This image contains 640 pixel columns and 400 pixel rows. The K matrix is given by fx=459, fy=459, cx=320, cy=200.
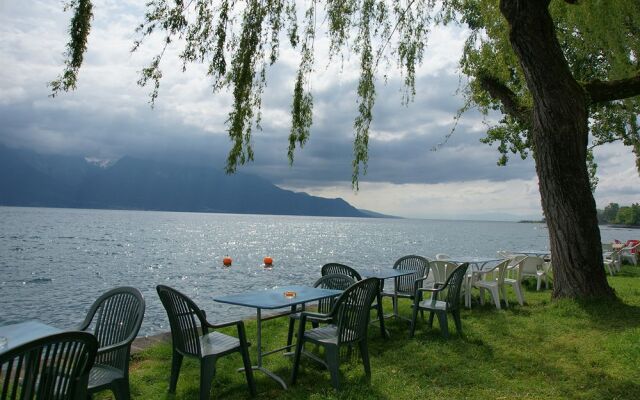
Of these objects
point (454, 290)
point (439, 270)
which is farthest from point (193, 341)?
point (439, 270)

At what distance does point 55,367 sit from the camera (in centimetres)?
250

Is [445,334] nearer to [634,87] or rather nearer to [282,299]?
[282,299]

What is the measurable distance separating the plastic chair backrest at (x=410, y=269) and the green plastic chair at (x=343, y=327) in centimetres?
303

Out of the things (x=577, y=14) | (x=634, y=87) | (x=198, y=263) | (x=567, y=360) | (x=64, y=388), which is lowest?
(x=198, y=263)

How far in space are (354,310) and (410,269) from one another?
3.74 meters

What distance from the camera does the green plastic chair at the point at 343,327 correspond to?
14.4 feet

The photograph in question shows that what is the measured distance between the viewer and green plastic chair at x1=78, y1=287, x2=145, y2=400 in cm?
333

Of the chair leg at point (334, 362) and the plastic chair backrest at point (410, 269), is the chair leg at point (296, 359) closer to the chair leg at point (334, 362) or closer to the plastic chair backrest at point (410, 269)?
the chair leg at point (334, 362)

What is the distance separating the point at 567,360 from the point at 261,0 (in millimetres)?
5640

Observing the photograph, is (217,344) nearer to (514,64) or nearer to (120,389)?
(120,389)

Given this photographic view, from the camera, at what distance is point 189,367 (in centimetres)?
530

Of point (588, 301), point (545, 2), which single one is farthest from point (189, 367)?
point (545, 2)

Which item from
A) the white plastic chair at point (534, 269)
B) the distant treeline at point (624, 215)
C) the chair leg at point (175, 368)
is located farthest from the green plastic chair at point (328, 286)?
the distant treeline at point (624, 215)

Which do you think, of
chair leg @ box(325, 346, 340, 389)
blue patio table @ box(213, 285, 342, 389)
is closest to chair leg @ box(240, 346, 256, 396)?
blue patio table @ box(213, 285, 342, 389)
